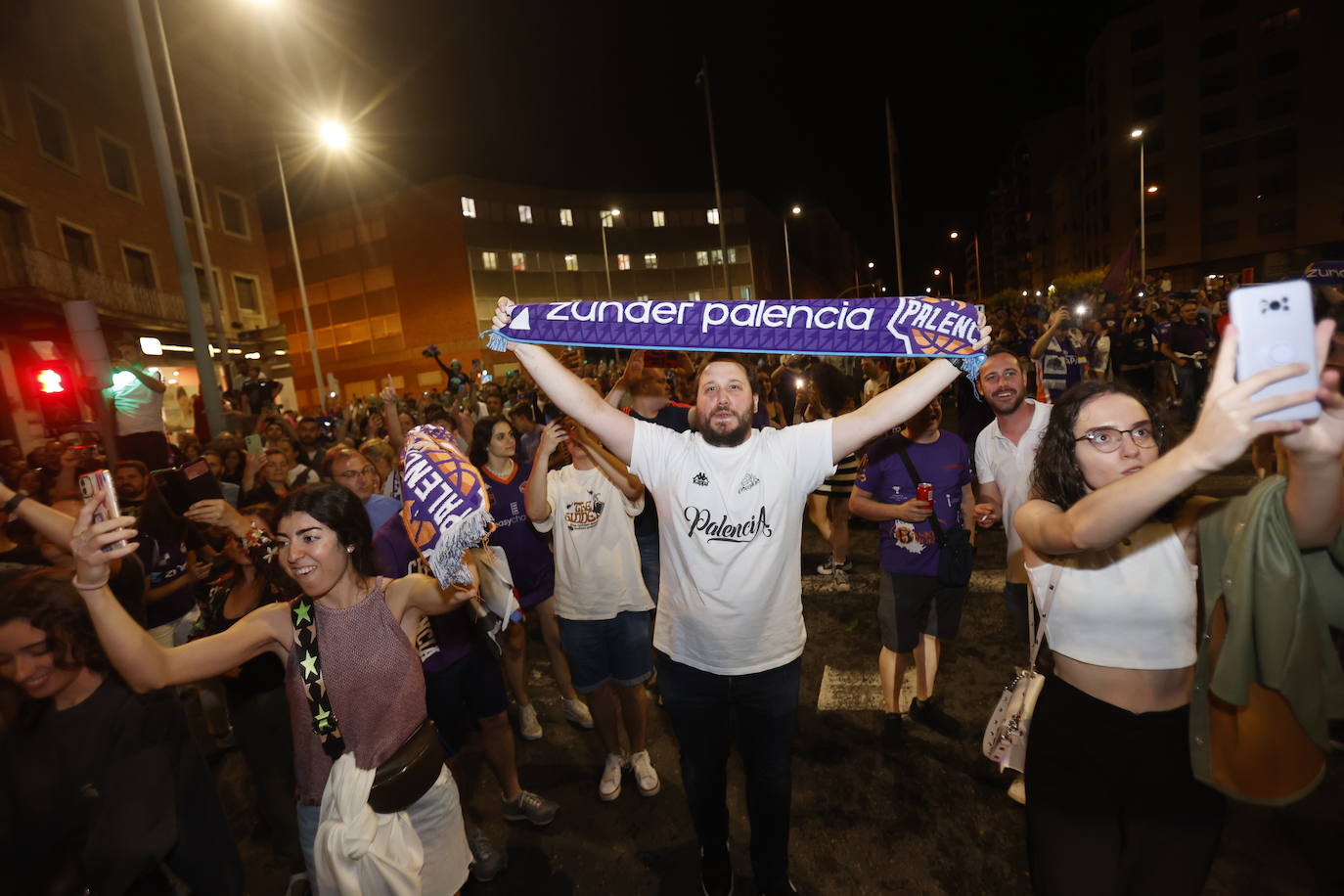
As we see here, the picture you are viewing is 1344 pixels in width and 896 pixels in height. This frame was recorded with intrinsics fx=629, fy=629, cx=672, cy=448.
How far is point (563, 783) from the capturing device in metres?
4.18

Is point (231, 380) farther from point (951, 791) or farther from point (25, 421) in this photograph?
point (951, 791)

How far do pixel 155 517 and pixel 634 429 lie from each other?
4035 millimetres

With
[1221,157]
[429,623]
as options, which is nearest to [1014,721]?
[429,623]

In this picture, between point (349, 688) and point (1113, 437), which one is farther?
point (349, 688)

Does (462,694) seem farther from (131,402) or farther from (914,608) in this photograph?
(131,402)

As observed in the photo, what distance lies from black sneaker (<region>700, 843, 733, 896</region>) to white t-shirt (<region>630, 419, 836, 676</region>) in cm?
104

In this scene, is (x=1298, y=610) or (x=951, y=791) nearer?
(x=1298, y=610)

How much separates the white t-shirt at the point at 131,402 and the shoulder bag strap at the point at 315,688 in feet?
16.2

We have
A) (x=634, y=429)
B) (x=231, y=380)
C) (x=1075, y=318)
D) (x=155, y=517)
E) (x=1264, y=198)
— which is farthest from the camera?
(x=1264, y=198)

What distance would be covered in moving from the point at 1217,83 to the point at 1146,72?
207 inches

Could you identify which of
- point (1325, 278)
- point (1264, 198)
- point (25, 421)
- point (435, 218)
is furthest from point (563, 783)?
point (1264, 198)

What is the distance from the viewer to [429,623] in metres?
3.54

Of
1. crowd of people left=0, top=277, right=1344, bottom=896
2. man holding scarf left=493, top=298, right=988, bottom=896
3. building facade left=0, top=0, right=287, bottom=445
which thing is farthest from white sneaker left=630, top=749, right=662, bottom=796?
building facade left=0, top=0, right=287, bottom=445

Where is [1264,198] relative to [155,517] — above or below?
above
